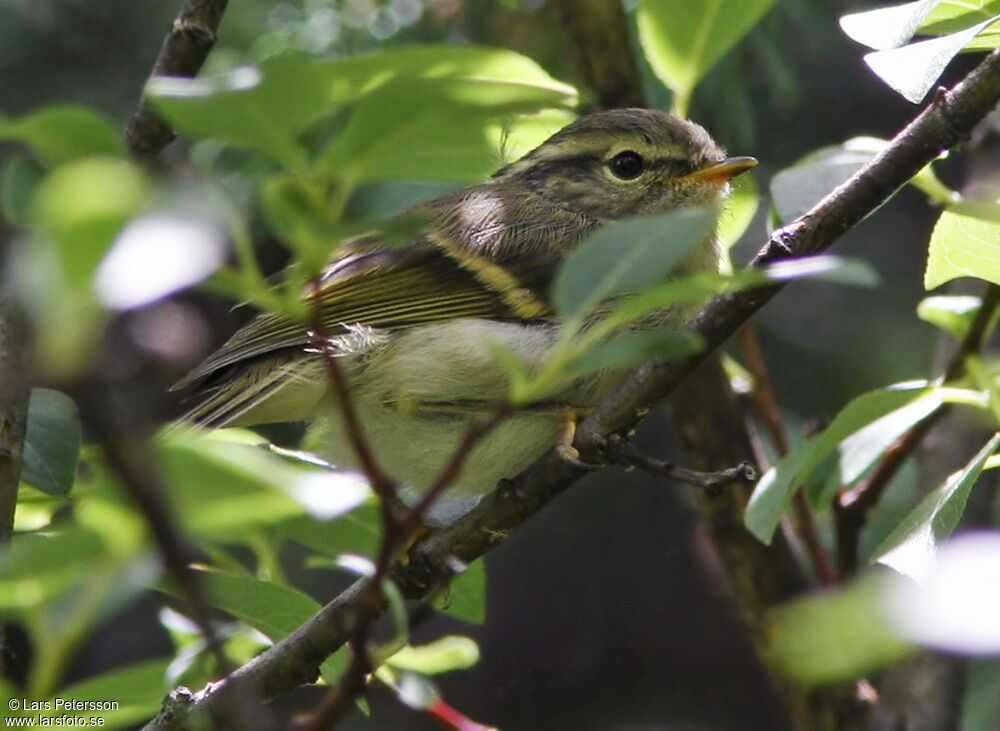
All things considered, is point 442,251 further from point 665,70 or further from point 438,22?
point 438,22

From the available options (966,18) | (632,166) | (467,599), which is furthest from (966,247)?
(632,166)

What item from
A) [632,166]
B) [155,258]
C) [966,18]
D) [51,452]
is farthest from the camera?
[632,166]

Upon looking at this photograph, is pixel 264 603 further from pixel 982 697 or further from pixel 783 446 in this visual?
pixel 982 697

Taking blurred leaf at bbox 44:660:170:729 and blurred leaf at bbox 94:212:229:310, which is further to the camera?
blurred leaf at bbox 44:660:170:729

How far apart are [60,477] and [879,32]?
158 centimetres

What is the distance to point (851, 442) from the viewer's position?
243 centimetres

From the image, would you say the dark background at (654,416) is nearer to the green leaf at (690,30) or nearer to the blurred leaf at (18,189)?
the green leaf at (690,30)

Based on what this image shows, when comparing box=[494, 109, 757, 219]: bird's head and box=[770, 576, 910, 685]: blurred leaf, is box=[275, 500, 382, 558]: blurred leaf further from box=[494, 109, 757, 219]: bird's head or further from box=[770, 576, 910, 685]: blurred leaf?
box=[770, 576, 910, 685]: blurred leaf

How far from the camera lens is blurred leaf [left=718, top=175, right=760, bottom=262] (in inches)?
114

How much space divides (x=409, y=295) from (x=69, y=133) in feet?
6.32

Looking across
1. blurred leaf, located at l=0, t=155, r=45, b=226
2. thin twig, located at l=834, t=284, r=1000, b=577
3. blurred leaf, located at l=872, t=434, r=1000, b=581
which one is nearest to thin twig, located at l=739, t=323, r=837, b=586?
thin twig, located at l=834, t=284, r=1000, b=577

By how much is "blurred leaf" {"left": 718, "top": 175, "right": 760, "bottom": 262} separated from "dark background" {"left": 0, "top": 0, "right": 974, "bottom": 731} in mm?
951

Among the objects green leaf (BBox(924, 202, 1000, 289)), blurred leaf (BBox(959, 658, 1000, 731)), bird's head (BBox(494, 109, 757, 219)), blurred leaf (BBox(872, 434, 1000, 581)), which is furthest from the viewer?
blurred leaf (BBox(959, 658, 1000, 731))

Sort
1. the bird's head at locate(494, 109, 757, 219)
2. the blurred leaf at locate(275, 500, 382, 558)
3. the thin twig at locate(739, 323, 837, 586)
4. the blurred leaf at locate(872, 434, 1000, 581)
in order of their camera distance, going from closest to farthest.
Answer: the blurred leaf at locate(872, 434, 1000, 581) < the blurred leaf at locate(275, 500, 382, 558) < the thin twig at locate(739, 323, 837, 586) < the bird's head at locate(494, 109, 757, 219)
